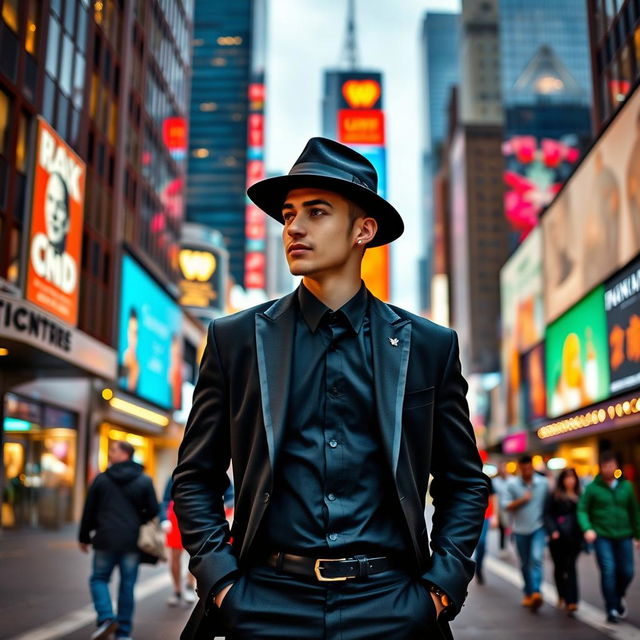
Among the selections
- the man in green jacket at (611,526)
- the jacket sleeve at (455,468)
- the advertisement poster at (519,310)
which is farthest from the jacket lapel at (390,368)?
the advertisement poster at (519,310)

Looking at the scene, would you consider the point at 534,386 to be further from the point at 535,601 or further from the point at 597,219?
the point at 535,601

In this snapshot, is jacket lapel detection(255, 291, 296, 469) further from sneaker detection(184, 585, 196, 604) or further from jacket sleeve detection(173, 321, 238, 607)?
sneaker detection(184, 585, 196, 604)

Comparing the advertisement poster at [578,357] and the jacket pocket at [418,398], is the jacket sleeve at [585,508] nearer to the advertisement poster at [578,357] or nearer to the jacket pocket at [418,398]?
the jacket pocket at [418,398]

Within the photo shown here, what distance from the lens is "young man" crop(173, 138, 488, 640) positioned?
255cm

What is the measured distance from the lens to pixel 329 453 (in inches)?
103

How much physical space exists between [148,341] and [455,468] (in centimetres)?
3824

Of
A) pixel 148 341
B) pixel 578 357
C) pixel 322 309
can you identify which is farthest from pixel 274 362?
pixel 148 341

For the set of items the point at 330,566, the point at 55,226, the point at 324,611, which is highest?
the point at 55,226

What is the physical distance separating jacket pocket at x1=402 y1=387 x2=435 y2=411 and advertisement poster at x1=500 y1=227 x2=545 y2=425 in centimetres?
4672

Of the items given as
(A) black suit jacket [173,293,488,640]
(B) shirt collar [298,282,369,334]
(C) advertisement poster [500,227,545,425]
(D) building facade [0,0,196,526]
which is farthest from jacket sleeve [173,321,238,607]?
(C) advertisement poster [500,227,545,425]

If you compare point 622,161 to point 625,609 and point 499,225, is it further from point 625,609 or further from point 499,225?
point 499,225

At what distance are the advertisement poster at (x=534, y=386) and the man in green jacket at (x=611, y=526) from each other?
125ft

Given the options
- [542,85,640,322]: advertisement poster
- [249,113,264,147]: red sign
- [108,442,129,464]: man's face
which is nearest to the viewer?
[108,442,129,464]: man's face

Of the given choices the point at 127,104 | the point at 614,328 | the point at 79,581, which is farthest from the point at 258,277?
the point at 79,581
